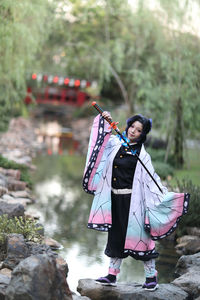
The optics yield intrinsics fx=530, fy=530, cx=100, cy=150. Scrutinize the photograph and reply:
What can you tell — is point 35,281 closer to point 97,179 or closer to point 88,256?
point 97,179

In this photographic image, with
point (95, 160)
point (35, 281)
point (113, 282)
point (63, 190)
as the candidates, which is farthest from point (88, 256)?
point (63, 190)

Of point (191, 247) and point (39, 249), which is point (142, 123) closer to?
point (39, 249)

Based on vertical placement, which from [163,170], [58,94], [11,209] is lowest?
[11,209]

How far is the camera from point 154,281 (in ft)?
16.1

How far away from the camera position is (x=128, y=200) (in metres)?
4.87

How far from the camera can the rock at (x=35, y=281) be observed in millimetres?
3908

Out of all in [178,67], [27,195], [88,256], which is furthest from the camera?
[178,67]

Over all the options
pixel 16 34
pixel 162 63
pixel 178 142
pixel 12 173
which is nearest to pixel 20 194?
pixel 12 173

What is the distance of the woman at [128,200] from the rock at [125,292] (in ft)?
0.25

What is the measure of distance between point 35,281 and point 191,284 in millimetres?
1864

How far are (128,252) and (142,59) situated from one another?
53.6 ft

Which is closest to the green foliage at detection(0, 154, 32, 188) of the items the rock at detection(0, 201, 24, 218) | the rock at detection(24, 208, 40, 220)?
the rock at detection(24, 208, 40, 220)

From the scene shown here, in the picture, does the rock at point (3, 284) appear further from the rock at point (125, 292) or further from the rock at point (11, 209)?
the rock at point (11, 209)

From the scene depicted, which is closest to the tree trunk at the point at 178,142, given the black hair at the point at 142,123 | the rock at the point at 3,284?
the black hair at the point at 142,123
